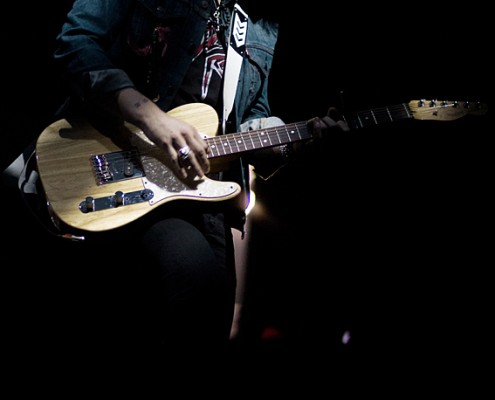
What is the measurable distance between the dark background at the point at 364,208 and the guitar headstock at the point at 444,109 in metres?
0.21

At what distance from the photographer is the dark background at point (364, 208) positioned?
5.24ft

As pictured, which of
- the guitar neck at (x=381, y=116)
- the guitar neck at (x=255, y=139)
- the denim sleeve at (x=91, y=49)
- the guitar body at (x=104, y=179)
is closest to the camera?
the guitar body at (x=104, y=179)

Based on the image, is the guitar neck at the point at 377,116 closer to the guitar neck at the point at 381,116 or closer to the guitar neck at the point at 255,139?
the guitar neck at the point at 381,116

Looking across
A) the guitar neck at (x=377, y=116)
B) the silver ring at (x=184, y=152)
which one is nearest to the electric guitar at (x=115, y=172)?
the silver ring at (x=184, y=152)

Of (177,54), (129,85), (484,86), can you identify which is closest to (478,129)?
(484,86)

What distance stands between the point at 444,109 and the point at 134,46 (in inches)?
54.8

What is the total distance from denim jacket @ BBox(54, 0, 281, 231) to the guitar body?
6.4 inches

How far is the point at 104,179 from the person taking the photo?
121 centimetres

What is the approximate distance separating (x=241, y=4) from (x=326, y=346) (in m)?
1.72

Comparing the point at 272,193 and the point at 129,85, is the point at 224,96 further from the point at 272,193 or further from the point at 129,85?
the point at 272,193

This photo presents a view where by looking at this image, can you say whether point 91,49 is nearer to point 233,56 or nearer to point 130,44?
point 130,44

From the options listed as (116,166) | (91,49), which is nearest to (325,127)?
(116,166)

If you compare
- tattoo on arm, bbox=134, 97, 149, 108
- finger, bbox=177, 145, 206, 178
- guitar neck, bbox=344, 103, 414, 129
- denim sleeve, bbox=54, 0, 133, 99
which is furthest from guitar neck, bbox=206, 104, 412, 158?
denim sleeve, bbox=54, 0, 133, 99

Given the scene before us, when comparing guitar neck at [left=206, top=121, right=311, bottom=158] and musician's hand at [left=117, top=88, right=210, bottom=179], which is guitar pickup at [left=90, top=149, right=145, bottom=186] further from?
guitar neck at [left=206, top=121, right=311, bottom=158]
